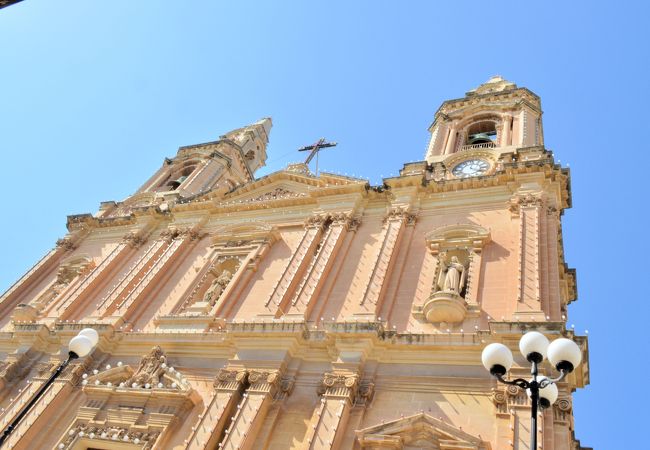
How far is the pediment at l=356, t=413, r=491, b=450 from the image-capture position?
36.9 ft

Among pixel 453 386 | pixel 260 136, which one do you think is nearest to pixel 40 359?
pixel 453 386

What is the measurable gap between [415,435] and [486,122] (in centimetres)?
1576

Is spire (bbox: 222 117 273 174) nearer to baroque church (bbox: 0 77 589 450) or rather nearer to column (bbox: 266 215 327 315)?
baroque church (bbox: 0 77 589 450)

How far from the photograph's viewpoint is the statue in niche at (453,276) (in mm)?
14945

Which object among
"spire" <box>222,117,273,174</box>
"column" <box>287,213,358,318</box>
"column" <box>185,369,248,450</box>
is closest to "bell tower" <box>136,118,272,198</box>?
"spire" <box>222,117,273,174</box>

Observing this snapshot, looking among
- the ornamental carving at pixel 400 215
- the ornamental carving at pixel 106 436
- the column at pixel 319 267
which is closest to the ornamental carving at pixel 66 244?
the ornamental carving at pixel 106 436

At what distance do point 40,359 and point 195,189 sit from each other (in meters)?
12.0

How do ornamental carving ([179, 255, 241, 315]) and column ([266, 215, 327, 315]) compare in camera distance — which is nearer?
column ([266, 215, 327, 315])

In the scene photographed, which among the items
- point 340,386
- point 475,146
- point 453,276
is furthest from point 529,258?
point 475,146

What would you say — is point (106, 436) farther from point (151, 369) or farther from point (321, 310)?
point (321, 310)

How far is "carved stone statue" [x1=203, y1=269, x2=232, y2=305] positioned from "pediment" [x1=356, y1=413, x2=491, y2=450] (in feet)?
25.0

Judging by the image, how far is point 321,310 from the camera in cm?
1577

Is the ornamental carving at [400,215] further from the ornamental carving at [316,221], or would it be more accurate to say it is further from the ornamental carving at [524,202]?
the ornamental carving at [524,202]

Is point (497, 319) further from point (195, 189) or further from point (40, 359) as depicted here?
point (195, 189)
